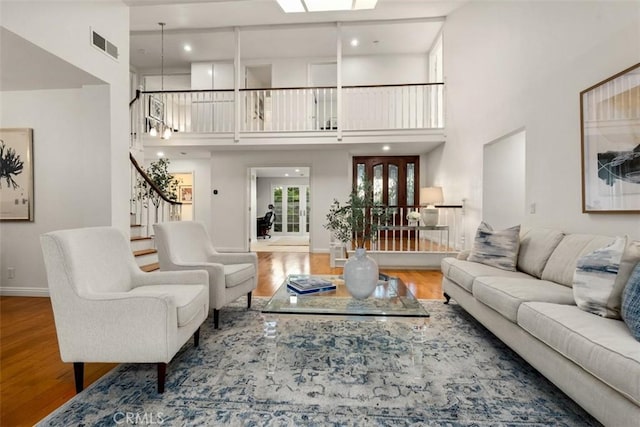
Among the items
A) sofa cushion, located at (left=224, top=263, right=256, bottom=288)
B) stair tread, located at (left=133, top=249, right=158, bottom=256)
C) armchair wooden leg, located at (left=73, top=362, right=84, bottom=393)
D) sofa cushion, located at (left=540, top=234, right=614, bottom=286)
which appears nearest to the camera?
armchair wooden leg, located at (left=73, top=362, right=84, bottom=393)

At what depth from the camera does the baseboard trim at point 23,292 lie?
3.75m

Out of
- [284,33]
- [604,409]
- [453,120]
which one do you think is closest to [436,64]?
[453,120]

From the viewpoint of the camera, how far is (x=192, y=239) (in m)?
3.32

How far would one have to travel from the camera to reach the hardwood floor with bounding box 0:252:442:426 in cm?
172

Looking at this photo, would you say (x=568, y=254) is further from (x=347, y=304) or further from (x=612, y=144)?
(x=347, y=304)

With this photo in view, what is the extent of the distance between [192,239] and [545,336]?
2.99 metres

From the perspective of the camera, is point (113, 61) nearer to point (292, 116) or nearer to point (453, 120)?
point (292, 116)

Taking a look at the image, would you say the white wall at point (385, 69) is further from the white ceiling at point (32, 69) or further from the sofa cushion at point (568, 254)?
the sofa cushion at point (568, 254)

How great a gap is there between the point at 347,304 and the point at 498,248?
1.80 metres

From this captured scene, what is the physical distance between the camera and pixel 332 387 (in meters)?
1.87

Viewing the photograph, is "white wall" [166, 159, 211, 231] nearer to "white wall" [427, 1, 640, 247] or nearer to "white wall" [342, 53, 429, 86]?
"white wall" [342, 53, 429, 86]

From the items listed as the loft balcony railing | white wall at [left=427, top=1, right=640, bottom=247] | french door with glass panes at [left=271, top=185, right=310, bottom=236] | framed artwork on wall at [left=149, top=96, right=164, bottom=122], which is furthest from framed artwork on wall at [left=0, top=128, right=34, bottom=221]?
french door with glass panes at [left=271, top=185, right=310, bottom=236]

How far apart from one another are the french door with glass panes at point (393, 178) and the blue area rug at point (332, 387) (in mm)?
5677

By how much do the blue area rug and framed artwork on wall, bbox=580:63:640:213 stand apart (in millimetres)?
1356
